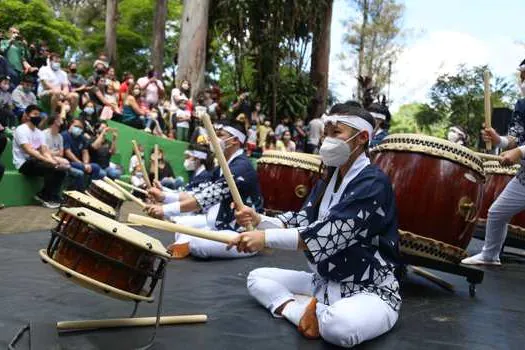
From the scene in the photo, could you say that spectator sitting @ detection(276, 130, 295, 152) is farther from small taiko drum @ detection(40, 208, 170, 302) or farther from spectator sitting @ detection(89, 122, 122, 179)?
small taiko drum @ detection(40, 208, 170, 302)

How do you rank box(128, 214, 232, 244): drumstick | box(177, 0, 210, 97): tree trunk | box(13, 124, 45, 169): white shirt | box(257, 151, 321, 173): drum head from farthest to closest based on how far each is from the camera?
box(177, 0, 210, 97): tree trunk
box(13, 124, 45, 169): white shirt
box(257, 151, 321, 173): drum head
box(128, 214, 232, 244): drumstick

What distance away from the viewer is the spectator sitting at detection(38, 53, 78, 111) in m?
8.95

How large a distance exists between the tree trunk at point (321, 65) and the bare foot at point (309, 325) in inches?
536

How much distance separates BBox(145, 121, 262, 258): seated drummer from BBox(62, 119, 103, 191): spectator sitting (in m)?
3.63

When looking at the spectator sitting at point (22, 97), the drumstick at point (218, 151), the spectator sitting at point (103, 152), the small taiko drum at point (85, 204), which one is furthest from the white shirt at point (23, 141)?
the drumstick at point (218, 151)

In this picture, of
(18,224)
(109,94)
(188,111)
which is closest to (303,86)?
(188,111)

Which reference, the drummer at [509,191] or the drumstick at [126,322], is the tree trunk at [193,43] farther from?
the drumstick at [126,322]

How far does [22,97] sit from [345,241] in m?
7.36

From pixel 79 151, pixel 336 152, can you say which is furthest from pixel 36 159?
pixel 336 152

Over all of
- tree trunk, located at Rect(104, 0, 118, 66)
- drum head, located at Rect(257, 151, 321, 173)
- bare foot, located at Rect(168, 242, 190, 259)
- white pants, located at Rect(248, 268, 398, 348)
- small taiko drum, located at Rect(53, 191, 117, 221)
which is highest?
tree trunk, located at Rect(104, 0, 118, 66)

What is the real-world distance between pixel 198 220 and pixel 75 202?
3.84ft

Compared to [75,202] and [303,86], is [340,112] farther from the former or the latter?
[303,86]

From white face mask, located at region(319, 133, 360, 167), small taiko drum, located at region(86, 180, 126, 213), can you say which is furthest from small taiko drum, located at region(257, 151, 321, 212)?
white face mask, located at region(319, 133, 360, 167)

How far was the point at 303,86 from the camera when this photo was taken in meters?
15.5
